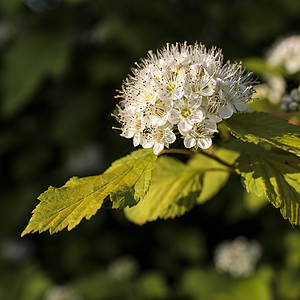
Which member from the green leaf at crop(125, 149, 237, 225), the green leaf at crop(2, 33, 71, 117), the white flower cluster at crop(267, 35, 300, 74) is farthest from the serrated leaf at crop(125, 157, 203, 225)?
the green leaf at crop(2, 33, 71, 117)

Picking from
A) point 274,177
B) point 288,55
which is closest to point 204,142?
point 274,177

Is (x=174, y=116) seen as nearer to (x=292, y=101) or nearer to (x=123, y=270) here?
(x=292, y=101)

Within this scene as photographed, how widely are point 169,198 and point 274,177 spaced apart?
41cm

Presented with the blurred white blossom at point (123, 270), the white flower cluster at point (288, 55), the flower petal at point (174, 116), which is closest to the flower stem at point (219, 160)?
the flower petal at point (174, 116)

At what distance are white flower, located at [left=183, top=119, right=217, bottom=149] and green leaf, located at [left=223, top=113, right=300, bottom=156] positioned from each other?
53 millimetres

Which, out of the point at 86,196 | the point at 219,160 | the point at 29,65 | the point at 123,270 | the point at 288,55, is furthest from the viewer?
the point at 29,65

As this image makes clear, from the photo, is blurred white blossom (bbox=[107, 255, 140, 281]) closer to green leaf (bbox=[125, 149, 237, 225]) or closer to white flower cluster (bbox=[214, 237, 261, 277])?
white flower cluster (bbox=[214, 237, 261, 277])

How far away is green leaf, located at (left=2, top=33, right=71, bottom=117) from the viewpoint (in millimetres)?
3896

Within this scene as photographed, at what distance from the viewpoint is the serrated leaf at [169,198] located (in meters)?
1.43

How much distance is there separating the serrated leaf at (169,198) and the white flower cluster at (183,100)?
330mm

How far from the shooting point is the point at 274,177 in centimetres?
117

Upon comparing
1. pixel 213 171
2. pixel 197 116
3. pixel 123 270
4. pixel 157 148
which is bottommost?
pixel 123 270

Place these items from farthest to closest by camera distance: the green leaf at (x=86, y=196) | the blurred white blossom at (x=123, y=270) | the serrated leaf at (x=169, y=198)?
the blurred white blossom at (x=123, y=270)
the serrated leaf at (x=169, y=198)
the green leaf at (x=86, y=196)

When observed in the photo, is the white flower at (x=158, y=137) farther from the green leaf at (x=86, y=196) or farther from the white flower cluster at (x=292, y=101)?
the white flower cluster at (x=292, y=101)
